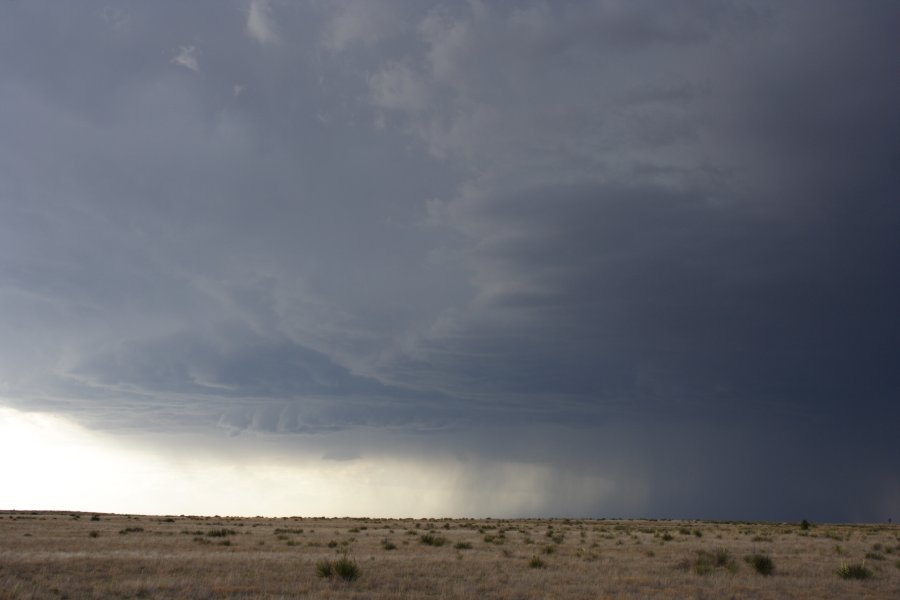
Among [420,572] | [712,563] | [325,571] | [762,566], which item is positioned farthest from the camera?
[712,563]

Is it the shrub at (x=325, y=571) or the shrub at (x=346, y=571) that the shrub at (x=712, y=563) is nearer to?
the shrub at (x=346, y=571)

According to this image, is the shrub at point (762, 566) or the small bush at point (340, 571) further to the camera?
the shrub at point (762, 566)

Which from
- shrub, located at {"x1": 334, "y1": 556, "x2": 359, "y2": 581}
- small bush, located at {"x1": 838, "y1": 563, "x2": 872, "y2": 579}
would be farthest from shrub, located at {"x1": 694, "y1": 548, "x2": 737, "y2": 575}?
shrub, located at {"x1": 334, "y1": 556, "x2": 359, "y2": 581}

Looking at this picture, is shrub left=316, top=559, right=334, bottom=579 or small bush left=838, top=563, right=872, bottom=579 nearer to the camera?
shrub left=316, top=559, right=334, bottom=579

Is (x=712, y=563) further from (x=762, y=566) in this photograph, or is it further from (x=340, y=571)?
(x=340, y=571)

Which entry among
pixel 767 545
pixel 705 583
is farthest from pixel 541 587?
pixel 767 545

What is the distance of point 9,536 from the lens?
40.9 m

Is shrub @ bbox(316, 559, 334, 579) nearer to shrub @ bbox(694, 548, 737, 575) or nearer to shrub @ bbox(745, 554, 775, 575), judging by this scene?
shrub @ bbox(694, 548, 737, 575)

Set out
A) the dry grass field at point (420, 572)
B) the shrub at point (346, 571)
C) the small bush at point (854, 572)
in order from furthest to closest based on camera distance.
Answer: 1. the small bush at point (854, 572)
2. the shrub at point (346, 571)
3. the dry grass field at point (420, 572)

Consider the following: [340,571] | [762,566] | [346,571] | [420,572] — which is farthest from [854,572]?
[340,571]

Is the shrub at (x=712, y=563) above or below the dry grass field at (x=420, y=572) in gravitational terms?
above

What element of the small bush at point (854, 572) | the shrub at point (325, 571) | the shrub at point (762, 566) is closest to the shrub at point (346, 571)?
the shrub at point (325, 571)

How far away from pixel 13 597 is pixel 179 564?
329 inches

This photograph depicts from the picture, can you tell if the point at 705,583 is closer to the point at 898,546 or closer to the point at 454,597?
the point at 454,597
